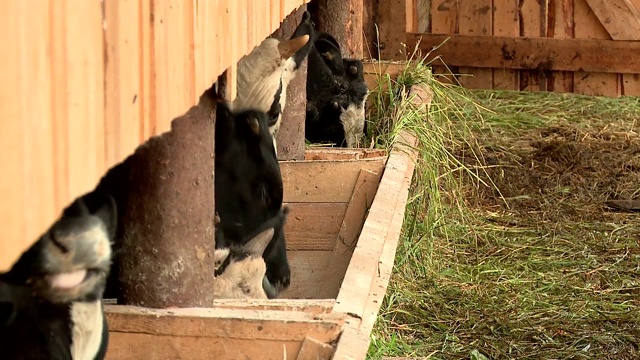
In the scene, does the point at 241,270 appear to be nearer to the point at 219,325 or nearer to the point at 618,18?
the point at 219,325

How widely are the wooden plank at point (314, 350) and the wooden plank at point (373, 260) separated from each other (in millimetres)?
44

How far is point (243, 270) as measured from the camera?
4.49 m

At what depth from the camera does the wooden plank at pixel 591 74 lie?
1169 centimetres

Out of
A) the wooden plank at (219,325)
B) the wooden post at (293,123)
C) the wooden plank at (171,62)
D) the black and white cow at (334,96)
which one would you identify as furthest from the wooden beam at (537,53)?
the wooden plank at (171,62)

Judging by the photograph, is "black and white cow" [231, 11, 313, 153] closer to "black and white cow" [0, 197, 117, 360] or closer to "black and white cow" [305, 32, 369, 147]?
"black and white cow" [0, 197, 117, 360]

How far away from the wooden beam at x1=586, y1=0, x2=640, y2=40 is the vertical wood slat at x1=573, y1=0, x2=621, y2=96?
8 centimetres

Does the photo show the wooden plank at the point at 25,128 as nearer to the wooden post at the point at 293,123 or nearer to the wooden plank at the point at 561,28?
the wooden post at the point at 293,123

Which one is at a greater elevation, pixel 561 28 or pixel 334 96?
pixel 561 28

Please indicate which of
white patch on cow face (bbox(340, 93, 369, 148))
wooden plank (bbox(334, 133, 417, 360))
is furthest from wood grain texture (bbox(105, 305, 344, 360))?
white patch on cow face (bbox(340, 93, 369, 148))

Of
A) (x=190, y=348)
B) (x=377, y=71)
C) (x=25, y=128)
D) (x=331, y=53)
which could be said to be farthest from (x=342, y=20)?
(x=25, y=128)

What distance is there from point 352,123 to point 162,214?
450 cm

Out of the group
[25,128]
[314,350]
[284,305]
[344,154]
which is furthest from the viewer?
[344,154]

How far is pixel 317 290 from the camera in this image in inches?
218

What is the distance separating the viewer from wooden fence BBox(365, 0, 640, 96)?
38.0ft
